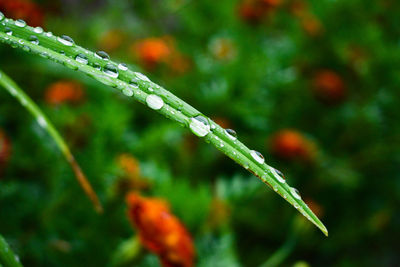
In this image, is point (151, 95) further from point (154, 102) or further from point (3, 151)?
point (3, 151)

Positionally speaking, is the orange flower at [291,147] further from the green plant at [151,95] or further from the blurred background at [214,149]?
the green plant at [151,95]

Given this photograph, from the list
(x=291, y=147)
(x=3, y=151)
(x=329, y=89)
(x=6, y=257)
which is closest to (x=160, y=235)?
(x=6, y=257)

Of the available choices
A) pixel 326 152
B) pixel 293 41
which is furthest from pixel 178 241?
pixel 293 41

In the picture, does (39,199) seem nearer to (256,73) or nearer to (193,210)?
(193,210)

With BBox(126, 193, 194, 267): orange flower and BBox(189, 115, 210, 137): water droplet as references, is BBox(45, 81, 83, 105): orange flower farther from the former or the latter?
BBox(189, 115, 210, 137): water droplet

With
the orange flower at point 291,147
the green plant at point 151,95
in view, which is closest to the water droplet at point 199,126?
the green plant at point 151,95

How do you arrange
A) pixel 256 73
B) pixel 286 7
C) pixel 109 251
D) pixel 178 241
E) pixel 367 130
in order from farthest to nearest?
pixel 286 7
pixel 367 130
pixel 256 73
pixel 109 251
pixel 178 241

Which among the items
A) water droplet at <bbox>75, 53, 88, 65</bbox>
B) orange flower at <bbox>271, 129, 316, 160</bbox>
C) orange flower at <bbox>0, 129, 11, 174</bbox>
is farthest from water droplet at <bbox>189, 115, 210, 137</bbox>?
orange flower at <bbox>271, 129, 316, 160</bbox>
